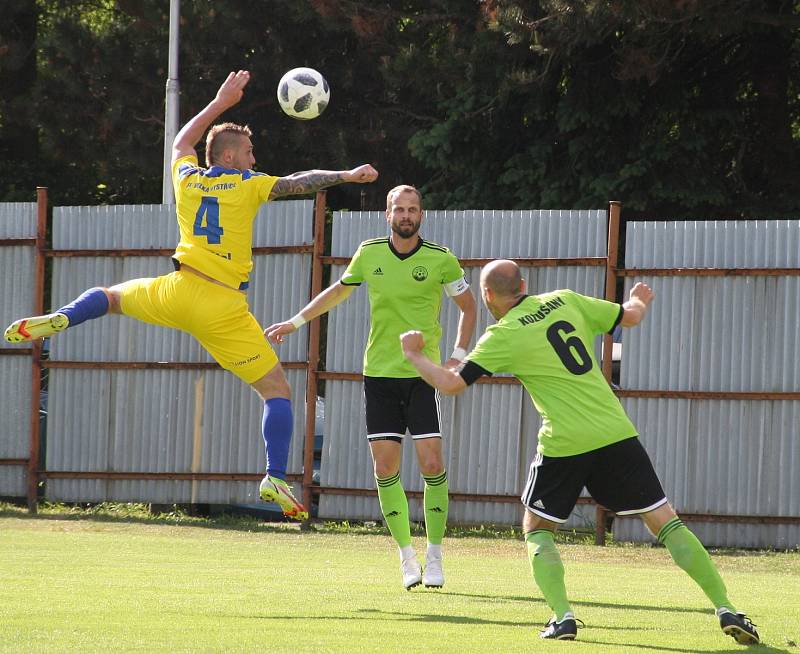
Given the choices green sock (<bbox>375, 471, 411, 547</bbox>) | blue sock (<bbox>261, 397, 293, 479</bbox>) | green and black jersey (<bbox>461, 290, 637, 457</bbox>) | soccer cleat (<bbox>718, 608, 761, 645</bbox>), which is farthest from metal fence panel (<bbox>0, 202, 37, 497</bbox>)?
soccer cleat (<bbox>718, 608, 761, 645</bbox>)

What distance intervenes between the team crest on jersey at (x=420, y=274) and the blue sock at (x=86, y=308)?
2.06 m

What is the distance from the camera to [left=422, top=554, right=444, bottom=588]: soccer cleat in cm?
834

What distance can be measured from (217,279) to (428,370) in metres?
2.67

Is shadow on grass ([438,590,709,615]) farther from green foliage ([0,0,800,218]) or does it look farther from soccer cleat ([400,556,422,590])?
green foliage ([0,0,800,218])

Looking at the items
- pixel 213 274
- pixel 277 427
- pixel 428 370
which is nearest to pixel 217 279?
pixel 213 274

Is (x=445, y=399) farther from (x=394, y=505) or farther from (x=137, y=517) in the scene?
(x=394, y=505)

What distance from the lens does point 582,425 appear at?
20.4 feet

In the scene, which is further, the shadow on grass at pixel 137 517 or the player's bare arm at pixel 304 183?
the shadow on grass at pixel 137 517

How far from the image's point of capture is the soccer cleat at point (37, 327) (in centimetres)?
824

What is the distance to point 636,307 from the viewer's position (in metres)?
6.61

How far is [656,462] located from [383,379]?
184 inches

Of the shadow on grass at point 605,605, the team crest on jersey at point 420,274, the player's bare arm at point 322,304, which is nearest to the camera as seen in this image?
the shadow on grass at point 605,605

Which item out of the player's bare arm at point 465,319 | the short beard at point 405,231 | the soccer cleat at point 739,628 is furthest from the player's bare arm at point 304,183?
the soccer cleat at point 739,628

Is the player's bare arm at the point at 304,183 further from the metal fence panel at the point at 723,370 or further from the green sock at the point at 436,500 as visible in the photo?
the metal fence panel at the point at 723,370
